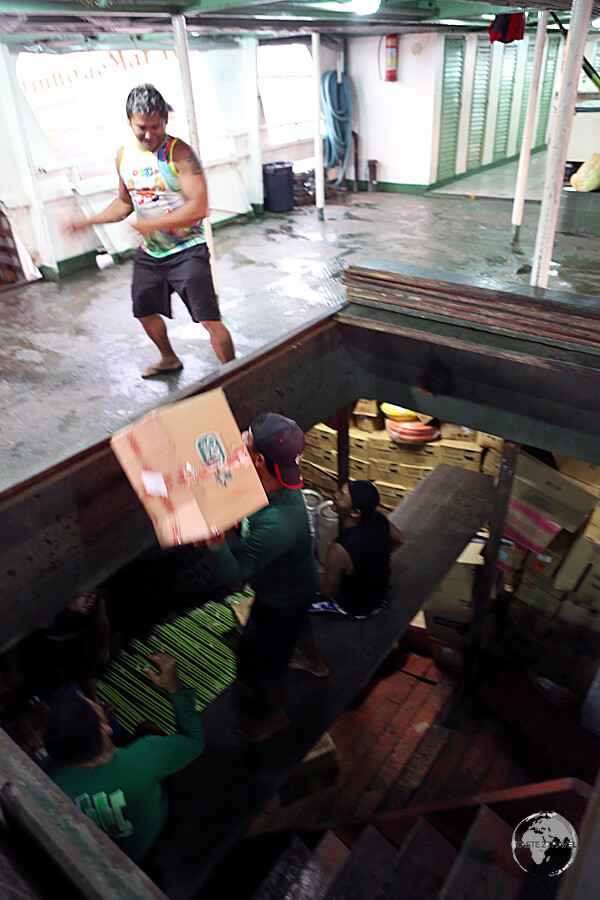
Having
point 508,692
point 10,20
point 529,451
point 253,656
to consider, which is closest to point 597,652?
point 508,692

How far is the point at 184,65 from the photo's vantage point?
466 centimetres

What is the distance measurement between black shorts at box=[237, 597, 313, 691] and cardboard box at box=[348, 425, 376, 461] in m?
4.41

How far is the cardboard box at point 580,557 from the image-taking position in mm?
5648

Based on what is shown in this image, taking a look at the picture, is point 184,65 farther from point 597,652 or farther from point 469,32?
point 469,32

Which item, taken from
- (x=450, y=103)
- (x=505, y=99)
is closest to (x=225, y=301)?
(x=450, y=103)

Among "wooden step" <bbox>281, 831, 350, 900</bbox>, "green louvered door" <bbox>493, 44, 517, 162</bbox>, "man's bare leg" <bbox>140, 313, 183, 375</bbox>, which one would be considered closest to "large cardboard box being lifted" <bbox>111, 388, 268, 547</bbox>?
"man's bare leg" <bbox>140, 313, 183, 375</bbox>

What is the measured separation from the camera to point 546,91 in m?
13.4

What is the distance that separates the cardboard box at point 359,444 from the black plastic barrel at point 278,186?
3674mm

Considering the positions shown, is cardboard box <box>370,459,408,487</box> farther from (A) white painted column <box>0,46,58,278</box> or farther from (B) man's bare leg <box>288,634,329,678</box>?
(A) white painted column <box>0,46,58,278</box>

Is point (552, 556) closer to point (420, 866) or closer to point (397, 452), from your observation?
point (397, 452)

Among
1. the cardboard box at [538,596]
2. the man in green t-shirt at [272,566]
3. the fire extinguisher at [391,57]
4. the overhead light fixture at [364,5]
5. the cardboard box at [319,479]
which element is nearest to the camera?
the man in green t-shirt at [272,566]

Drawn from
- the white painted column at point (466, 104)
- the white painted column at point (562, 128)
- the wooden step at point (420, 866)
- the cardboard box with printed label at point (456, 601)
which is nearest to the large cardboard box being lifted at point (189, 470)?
the wooden step at point (420, 866)

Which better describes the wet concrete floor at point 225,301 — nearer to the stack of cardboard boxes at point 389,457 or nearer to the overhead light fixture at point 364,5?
the stack of cardboard boxes at point 389,457

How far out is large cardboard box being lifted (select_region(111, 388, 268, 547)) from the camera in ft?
7.31
